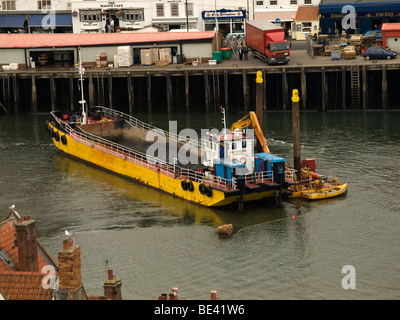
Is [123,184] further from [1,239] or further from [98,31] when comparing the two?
[98,31]

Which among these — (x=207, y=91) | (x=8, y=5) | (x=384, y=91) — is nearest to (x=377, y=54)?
(x=384, y=91)

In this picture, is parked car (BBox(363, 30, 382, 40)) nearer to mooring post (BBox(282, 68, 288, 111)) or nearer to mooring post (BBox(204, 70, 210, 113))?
mooring post (BBox(282, 68, 288, 111))

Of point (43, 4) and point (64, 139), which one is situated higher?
point (43, 4)

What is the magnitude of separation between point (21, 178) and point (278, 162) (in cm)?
1609

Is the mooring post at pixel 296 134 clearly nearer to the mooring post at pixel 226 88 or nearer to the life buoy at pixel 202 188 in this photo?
the life buoy at pixel 202 188

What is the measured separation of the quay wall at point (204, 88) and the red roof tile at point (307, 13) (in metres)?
15.7

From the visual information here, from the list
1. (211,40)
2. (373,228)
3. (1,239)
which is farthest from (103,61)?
(1,239)

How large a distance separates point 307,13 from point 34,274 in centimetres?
6653

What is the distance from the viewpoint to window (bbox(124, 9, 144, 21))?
8594 cm

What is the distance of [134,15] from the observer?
86062 millimetres

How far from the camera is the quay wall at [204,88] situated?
68812 millimetres

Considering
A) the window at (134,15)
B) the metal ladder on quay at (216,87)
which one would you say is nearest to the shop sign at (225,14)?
the window at (134,15)

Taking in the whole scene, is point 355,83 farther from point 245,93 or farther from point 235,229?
point 235,229

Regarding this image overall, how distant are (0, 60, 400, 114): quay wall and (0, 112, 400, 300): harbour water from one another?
34.1 ft
